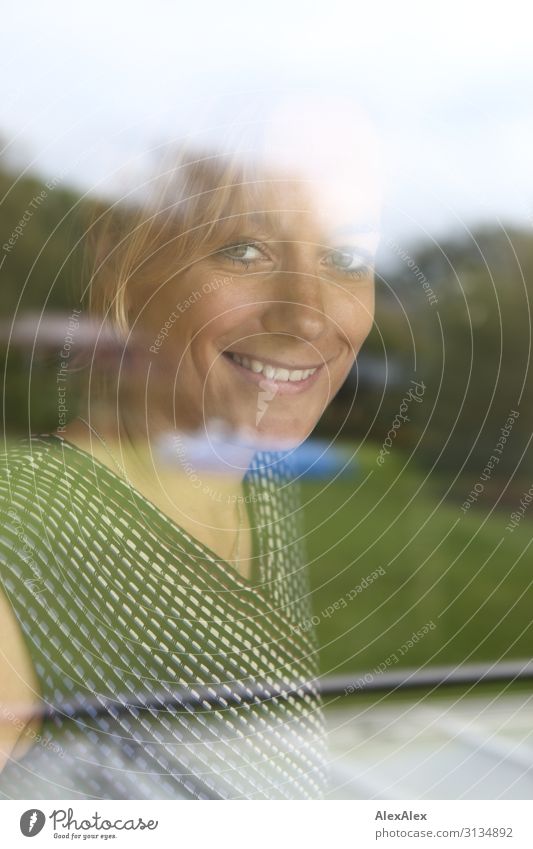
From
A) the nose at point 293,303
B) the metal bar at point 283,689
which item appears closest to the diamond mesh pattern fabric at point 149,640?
the metal bar at point 283,689

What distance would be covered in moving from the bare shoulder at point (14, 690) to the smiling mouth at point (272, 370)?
1.13ft

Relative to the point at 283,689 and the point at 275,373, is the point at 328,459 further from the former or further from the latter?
the point at 283,689

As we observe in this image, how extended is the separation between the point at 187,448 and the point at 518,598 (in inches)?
16.6

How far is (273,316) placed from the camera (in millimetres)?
1047

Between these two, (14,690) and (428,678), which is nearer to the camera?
(14,690)

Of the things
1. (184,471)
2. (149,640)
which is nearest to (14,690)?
(149,640)

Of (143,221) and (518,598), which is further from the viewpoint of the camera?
(518,598)

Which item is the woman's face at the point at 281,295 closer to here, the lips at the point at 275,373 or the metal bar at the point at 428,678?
the lips at the point at 275,373

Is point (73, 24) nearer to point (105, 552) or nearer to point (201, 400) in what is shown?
point (201, 400)

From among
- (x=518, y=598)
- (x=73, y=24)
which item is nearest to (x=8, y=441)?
(x=73, y=24)

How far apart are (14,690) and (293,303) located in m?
0.50

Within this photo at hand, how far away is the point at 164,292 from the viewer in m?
1.03

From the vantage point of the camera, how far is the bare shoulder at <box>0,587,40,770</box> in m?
0.99
